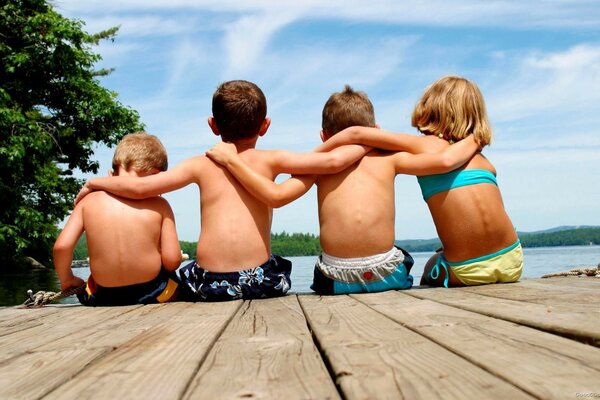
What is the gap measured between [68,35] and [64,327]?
13.7 meters

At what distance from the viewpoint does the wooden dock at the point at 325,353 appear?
1.13 m

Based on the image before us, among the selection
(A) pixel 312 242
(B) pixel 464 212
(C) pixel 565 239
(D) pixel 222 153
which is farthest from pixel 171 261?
(C) pixel 565 239

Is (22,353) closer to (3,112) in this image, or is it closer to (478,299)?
(478,299)

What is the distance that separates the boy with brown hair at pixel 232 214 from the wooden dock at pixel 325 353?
800mm

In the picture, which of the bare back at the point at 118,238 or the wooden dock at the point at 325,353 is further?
the bare back at the point at 118,238

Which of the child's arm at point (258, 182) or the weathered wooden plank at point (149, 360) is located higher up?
the child's arm at point (258, 182)

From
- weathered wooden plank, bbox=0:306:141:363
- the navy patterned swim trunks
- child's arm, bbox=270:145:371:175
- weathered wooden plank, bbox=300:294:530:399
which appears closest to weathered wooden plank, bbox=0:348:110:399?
weathered wooden plank, bbox=0:306:141:363

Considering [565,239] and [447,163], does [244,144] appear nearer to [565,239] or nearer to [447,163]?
[447,163]


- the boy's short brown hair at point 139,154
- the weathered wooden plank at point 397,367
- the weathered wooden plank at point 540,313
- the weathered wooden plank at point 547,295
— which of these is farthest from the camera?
the boy's short brown hair at point 139,154

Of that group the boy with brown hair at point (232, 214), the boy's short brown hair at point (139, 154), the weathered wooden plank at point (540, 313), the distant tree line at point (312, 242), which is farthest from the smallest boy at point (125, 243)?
the distant tree line at point (312, 242)

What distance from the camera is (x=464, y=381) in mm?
1134

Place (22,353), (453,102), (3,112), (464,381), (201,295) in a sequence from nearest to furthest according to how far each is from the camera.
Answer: (464,381), (22,353), (201,295), (453,102), (3,112)

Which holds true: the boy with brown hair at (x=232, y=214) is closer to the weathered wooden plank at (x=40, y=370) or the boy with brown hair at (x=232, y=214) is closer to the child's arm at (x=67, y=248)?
the child's arm at (x=67, y=248)

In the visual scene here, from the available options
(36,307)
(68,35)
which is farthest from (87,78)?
(36,307)
